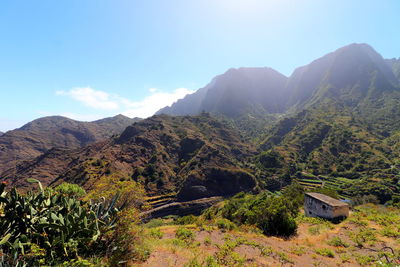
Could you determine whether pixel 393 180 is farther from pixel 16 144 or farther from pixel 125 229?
pixel 16 144

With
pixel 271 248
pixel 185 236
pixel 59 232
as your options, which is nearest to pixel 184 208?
pixel 185 236

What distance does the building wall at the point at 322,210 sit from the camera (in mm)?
18578

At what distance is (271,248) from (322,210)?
14595 mm

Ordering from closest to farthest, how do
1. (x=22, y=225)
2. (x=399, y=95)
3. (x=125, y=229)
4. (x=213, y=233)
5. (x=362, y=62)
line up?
(x=22, y=225) → (x=125, y=229) → (x=213, y=233) → (x=399, y=95) → (x=362, y=62)

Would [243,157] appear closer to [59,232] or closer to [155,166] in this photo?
[155,166]

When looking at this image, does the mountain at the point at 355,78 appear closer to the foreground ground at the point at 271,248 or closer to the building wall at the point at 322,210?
the building wall at the point at 322,210

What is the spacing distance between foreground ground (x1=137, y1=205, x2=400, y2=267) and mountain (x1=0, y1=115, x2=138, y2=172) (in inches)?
4927

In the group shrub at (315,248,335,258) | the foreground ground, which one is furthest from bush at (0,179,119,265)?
shrub at (315,248,335,258)

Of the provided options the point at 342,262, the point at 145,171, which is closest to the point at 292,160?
the point at 145,171

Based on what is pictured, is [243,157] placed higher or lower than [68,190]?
lower

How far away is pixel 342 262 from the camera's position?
340 inches

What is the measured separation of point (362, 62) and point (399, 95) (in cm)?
7611

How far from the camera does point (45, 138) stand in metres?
129

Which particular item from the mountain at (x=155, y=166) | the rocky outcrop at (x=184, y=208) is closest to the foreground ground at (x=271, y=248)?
the rocky outcrop at (x=184, y=208)
